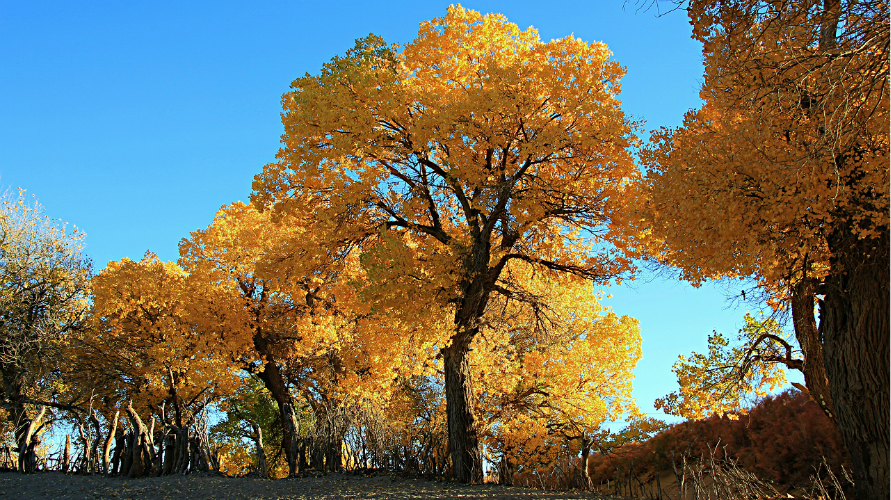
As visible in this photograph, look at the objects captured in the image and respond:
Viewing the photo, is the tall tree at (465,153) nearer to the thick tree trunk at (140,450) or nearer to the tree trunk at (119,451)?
the thick tree trunk at (140,450)

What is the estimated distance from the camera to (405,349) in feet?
50.9

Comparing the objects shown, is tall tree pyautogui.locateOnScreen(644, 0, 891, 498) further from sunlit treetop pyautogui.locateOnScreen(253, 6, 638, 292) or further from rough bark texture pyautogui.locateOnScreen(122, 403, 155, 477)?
rough bark texture pyautogui.locateOnScreen(122, 403, 155, 477)

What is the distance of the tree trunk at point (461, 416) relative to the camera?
11.3m

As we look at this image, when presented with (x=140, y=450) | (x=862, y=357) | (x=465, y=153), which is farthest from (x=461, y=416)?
(x=140, y=450)

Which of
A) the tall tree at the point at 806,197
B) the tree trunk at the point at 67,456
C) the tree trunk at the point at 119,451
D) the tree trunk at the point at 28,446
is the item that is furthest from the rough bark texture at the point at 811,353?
the tree trunk at the point at 67,456

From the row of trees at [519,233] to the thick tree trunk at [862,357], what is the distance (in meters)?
0.03

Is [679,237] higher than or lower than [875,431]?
higher

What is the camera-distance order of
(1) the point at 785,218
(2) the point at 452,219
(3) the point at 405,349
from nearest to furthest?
(1) the point at 785,218 < (2) the point at 452,219 < (3) the point at 405,349

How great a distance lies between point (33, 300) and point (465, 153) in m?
17.8

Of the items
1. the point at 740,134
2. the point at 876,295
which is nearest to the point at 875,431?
the point at 876,295

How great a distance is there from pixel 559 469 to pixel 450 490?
230 cm

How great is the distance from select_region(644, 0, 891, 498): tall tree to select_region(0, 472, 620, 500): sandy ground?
401 cm

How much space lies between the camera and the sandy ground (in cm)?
890

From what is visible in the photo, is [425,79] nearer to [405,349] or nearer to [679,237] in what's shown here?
[679,237]
